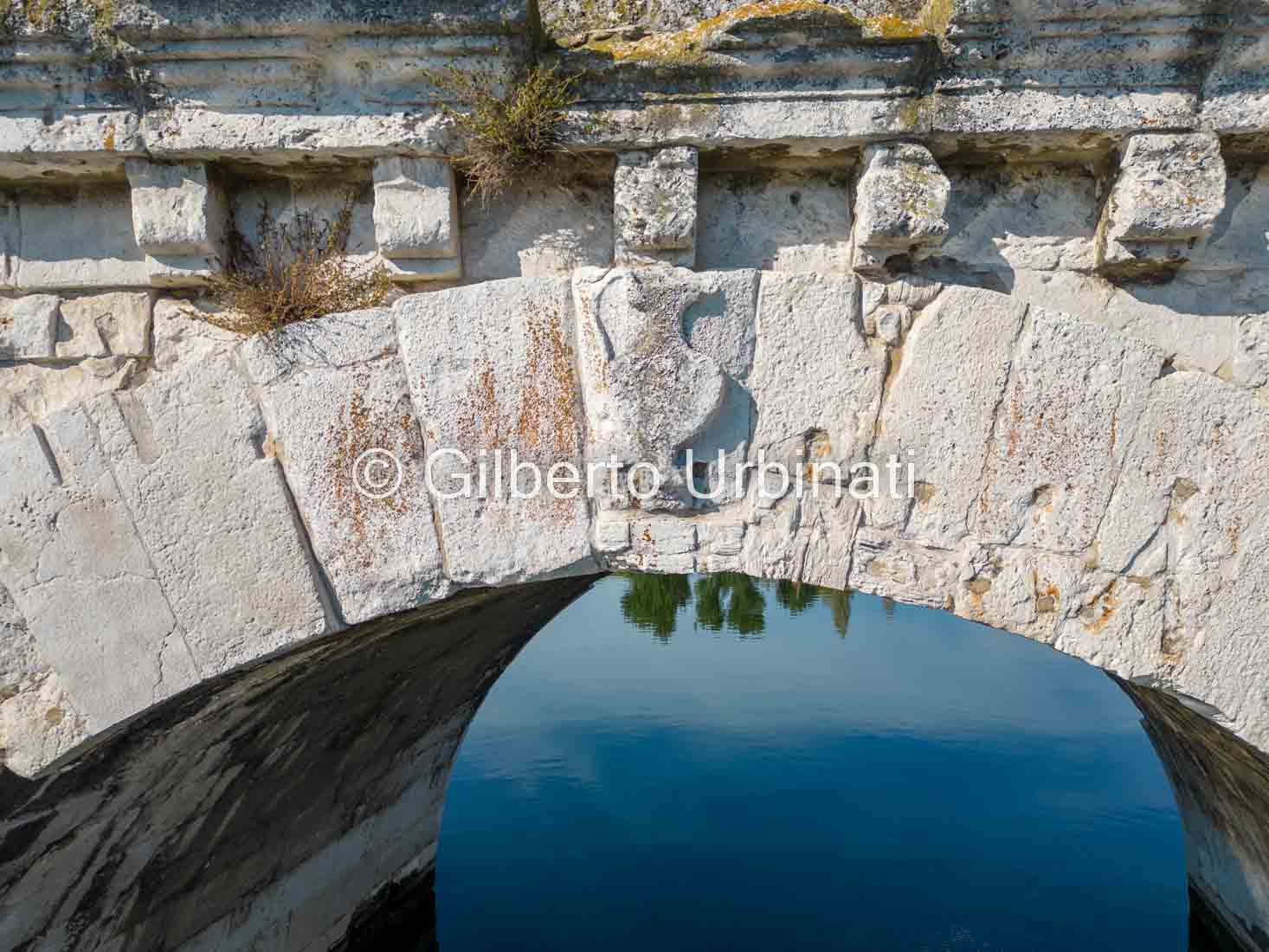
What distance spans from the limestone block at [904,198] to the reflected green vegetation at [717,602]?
9.84 meters

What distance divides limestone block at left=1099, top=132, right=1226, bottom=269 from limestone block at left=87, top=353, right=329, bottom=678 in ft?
6.51

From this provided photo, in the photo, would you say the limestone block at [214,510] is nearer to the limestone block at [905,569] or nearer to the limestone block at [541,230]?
the limestone block at [541,230]

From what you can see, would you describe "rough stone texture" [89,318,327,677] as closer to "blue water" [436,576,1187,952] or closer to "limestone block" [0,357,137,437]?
"limestone block" [0,357,137,437]

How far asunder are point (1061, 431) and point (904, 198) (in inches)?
24.4

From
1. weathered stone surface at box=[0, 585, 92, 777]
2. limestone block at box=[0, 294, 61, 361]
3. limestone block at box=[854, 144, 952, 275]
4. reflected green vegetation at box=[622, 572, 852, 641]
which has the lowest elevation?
reflected green vegetation at box=[622, 572, 852, 641]

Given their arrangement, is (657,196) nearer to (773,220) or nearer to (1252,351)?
(773,220)

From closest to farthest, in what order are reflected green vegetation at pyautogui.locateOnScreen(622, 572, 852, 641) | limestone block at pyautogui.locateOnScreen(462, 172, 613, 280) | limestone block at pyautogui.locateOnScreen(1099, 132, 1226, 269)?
limestone block at pyautogui.locateOnScreen(1099, 132, 1226, 269)
limestone block at pyautogui.locateOnScreen(462, 172, 613, 280)
reflected green vegetation at pyautogui.locateOnScreen(622, 572, 852, 641)

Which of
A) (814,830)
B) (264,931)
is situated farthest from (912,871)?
(264,931)

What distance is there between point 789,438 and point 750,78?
794 mm

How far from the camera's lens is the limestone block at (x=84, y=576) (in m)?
1.93

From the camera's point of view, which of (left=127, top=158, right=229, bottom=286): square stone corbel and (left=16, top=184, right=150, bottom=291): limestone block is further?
(left=16, top=184, right=150, bottom=291): limestone block

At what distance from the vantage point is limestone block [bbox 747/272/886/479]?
1948 mm

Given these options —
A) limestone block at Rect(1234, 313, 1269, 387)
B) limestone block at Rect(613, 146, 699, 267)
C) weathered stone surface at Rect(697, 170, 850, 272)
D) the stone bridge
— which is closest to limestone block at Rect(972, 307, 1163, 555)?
the stone bridge

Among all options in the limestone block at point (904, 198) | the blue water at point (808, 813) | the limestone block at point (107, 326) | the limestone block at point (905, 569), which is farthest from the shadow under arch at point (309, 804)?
the limestone block at point (904, 198)
